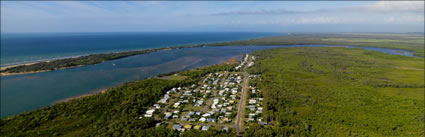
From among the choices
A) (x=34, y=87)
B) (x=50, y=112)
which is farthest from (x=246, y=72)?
(x=34, y=87)

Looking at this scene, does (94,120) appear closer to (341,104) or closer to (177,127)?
(177,127)

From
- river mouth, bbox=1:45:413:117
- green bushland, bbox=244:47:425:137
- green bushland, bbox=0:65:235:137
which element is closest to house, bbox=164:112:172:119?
green bushland, bbox=0:65:235:137

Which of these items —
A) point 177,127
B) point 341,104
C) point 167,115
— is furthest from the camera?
point 341,104

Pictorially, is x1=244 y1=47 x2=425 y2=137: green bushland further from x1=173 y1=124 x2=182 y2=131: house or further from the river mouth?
the river mouth

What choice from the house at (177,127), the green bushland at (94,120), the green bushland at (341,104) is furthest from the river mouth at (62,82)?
the green bushland at (341,104)

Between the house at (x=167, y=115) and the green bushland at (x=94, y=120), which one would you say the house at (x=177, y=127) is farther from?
the house at (x=167, y=115)

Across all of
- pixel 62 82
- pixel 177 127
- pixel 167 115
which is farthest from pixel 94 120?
pixel 62 82

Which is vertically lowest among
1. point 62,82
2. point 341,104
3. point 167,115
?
point 167,115
